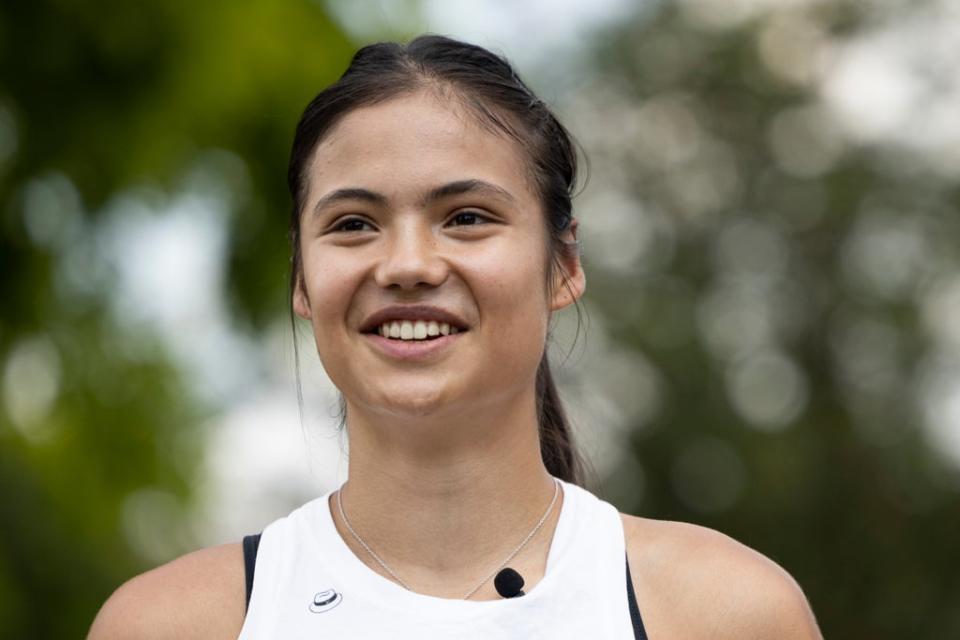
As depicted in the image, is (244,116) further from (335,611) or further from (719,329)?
(719,329)

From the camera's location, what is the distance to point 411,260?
326 cm

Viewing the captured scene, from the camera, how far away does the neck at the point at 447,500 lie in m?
3.39

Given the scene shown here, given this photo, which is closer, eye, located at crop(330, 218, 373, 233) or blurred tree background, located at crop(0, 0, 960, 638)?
eye, located at crop(330, 218, 373, 233)

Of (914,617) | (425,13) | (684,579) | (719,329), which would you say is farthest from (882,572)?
(684,579)

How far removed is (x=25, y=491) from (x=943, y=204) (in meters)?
17.2

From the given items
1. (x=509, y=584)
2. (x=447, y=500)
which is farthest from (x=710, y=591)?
(x=447, y=500)

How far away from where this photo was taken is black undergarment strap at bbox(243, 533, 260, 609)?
11.1ft

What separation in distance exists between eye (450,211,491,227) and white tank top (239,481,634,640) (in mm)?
646

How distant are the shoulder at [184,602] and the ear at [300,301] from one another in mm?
520

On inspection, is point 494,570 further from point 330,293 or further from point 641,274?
point 641,274

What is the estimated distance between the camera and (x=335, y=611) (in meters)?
3.31

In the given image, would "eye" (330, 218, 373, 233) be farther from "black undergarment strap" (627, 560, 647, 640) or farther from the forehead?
"black undergarment strap" (627, 560, 647, 640)

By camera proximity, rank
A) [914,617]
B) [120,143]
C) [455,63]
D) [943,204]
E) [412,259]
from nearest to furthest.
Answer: [412,259] → [455,63] → [120,143] → [914,617] → [943,204]

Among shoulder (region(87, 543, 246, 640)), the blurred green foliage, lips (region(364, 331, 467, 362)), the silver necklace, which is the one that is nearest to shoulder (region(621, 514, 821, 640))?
the silver necklace
